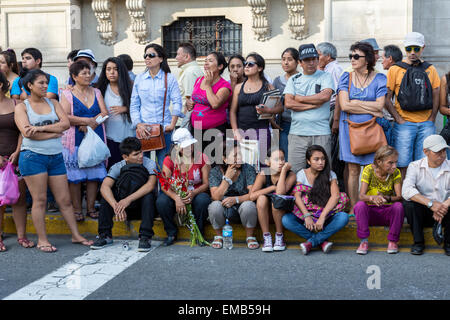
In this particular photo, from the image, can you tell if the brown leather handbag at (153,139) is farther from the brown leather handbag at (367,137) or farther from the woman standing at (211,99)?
the brown leather handbag at (367,137)

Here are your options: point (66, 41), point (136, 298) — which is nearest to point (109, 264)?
point (136, 298)

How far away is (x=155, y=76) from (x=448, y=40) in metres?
5.96

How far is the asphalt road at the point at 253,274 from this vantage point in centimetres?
455

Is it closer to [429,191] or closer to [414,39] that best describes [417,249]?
[429,191]

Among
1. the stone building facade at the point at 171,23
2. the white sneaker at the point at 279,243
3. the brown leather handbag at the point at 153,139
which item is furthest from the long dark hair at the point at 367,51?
the stone building facade at the point at 171,23

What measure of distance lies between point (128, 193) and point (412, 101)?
333cm

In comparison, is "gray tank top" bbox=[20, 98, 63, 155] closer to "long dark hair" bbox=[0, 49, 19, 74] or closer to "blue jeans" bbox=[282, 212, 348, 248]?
"long dark hair" bbox=[0, 49, 19, 74]

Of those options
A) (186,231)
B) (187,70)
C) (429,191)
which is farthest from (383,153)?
(187,70)

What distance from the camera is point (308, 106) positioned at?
20.7 feet

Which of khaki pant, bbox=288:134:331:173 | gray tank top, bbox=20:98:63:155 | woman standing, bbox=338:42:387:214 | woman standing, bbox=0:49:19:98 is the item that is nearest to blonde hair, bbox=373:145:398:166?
woman standing, bbox=338:42:387:214

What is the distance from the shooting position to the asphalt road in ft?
14.9

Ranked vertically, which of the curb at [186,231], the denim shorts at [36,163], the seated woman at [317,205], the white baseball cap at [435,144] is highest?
the white baseball cap at [435,144]

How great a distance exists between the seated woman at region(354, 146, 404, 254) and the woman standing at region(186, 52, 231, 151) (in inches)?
70.2

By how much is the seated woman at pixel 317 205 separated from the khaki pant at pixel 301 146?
320mm
